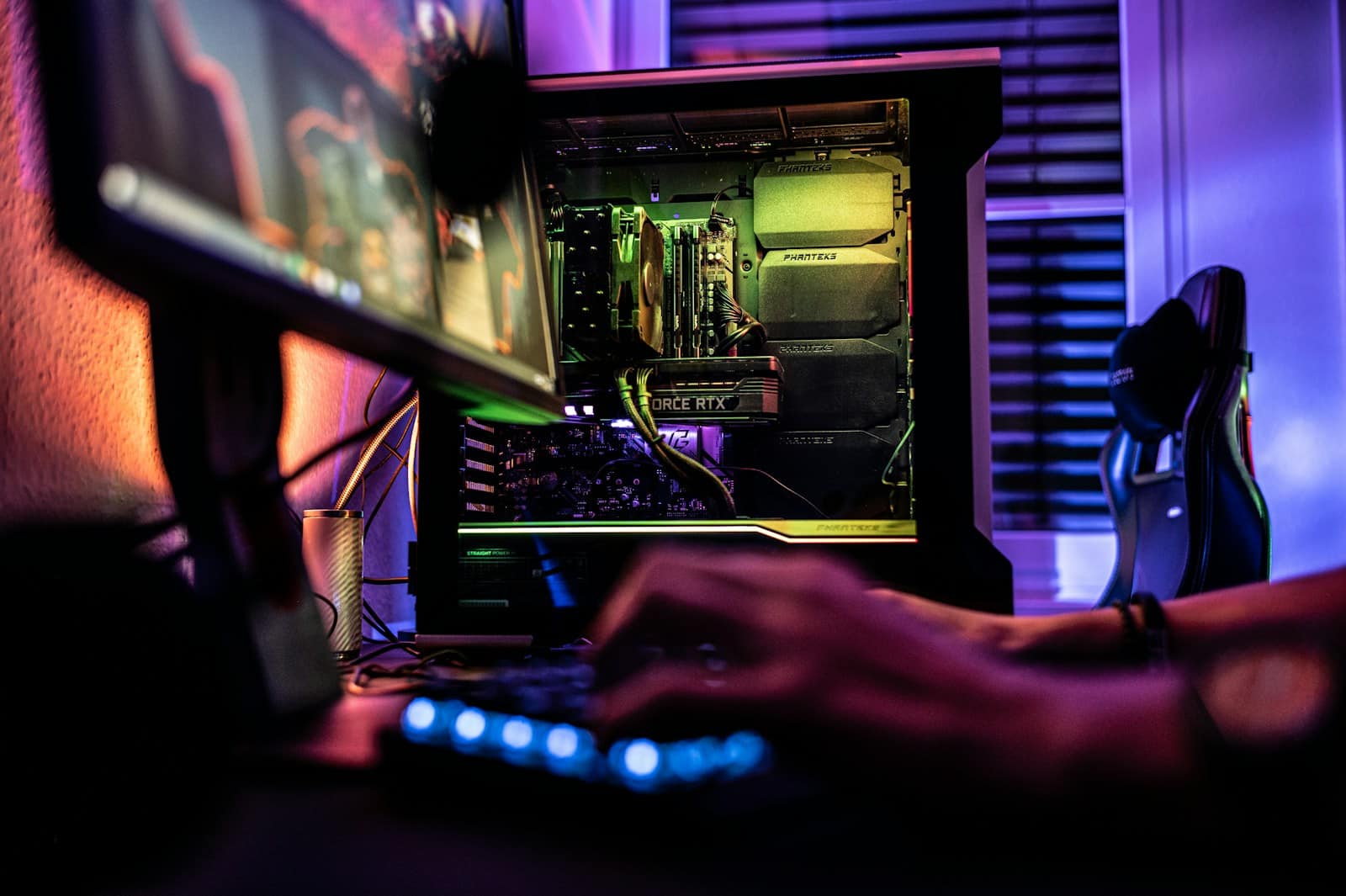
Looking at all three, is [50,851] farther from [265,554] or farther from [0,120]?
[0,120]

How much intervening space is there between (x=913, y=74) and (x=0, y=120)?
75 cm

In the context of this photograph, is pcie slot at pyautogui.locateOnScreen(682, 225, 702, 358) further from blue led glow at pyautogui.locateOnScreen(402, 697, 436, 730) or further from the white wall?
the white wall

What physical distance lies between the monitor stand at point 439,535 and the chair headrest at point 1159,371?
3.44 ft

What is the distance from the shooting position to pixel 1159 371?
130cm

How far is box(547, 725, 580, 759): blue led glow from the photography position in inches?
11.9

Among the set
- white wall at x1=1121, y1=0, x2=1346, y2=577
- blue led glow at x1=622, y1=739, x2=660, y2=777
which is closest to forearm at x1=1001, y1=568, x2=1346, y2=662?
blue led glow at x1=622, y1=739, x2=660, y2=777

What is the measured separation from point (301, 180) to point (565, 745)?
287 mm

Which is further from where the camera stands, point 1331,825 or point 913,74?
point 913,74

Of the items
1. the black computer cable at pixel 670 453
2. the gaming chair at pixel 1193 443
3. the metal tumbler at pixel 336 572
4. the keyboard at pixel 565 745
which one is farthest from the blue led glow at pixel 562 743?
the gaming chair at pixel 1193 443

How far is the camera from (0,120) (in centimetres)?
48

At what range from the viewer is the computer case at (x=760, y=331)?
2.73ft

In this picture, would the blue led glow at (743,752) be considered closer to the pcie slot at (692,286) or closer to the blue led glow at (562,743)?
the blue led glow at (562,743)

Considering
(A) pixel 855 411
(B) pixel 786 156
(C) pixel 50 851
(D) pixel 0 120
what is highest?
(B) pixel 786 156

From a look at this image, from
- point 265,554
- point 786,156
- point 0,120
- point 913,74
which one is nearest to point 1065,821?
point 265,554
